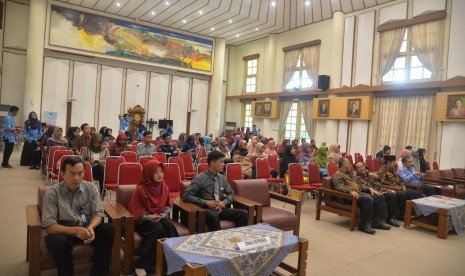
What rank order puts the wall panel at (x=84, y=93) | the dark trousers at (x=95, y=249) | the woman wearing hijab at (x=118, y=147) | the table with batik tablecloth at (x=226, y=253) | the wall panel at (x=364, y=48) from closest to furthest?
the table with batik tablecloth at (x=226, y=253) → the dark trousers at (x=95, y=249) → the woman wearing hijab at (x=118, y=147) → the wall panel at (x=364, y=48) → the wall panel at (x=84, y=93)

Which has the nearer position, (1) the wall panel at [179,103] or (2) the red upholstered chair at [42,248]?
(2) the red upholstered chair at [42,248]

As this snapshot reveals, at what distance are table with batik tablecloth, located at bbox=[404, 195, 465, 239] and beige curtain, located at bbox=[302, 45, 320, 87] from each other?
356 inches

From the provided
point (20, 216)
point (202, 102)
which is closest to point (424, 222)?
point (20, 216)

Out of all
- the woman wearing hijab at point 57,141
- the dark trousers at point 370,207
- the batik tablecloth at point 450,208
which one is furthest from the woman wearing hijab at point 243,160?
the woman wearing hijab at point 57,141

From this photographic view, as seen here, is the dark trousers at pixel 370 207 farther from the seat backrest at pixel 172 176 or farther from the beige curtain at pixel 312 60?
the beige curtain at pixel 312 60

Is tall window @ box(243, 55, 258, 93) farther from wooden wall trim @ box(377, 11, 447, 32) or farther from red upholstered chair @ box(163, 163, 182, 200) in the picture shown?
red upholstered chair @ box(163, 163, 182, 200)

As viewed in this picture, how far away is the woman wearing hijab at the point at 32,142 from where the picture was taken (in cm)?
817

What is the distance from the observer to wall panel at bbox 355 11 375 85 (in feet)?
38.7

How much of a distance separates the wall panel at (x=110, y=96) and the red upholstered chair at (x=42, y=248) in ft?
41.7

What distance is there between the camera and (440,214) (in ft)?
16.0

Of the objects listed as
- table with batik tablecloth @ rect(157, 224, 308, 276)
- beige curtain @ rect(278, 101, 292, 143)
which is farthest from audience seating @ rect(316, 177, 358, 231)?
beige curtain @ rect(278, 101, 292, 143)

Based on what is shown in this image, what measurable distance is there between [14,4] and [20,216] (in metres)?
12.2

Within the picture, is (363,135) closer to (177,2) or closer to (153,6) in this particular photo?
(177,2)

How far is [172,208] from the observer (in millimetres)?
3664
